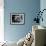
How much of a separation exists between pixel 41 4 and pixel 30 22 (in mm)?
869

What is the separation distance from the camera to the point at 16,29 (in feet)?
18.2

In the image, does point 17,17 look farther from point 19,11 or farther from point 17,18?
point 19,11

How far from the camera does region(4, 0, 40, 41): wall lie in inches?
217

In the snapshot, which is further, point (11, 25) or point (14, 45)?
point (11, 25)

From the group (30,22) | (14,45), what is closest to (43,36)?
(14,45)

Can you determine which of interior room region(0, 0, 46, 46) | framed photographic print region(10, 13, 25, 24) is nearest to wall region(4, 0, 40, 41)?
interior room region(0, 0, 46, 46)

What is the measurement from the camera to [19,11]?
5.55 m

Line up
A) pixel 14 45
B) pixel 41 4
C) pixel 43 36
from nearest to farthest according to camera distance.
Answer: pixel 43 36
pixel 14 45
pixel 41 4

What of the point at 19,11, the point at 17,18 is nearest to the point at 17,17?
the point at 17,18

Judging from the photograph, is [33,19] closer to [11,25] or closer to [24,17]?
[24,17]

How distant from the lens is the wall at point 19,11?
5.50 m

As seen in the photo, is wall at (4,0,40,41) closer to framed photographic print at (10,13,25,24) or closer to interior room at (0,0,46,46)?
interior room at (0,0,46,46)

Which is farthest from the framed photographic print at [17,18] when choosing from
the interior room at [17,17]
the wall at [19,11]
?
the wall at [19,11]

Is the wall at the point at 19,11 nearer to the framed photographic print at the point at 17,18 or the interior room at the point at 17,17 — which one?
the interior room at the point at 17,17
